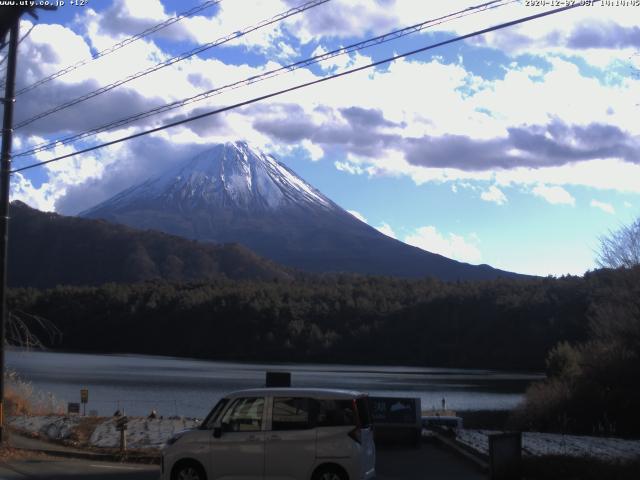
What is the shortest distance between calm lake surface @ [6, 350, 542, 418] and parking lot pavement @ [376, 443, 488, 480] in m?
14.3

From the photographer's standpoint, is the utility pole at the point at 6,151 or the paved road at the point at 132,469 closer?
the paved road at the point at 132,469

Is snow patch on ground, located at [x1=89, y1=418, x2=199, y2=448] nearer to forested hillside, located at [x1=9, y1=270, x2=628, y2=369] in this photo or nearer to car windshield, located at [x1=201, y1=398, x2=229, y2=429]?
car windshield, located at [x1=201, y1=398, x2=229, y2=429]

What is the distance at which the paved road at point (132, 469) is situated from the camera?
659 inches

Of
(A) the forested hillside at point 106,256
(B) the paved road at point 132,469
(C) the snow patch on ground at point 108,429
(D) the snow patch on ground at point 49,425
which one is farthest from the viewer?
(A) the forested hillside at point 106,256

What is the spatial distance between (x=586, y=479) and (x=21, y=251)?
548 feet

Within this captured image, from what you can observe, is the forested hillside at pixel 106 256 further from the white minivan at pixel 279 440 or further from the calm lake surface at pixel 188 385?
the white minivan at pixel 279 440

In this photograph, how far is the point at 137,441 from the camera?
21.7m

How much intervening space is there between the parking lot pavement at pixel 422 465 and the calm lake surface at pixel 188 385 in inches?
562

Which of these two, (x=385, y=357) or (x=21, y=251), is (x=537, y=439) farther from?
(x=21, y=251)

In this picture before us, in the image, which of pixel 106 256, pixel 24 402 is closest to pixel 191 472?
pixel 24 402

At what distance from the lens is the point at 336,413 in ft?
42.7

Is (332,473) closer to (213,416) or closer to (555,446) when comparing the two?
(213,416)

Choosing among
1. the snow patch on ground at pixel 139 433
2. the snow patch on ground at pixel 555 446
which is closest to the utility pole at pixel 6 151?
the snow patch on ground at pixel 139 433

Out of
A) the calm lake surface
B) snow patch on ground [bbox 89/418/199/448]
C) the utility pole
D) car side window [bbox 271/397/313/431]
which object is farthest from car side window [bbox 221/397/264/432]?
the calm lake surface
